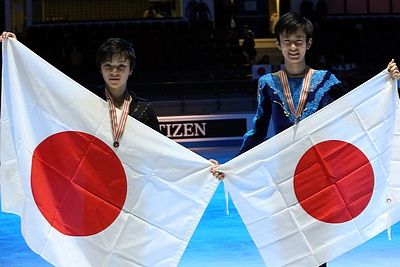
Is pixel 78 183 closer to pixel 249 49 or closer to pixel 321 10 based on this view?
pixel 249 49

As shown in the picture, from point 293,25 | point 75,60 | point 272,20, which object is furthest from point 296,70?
point 272,20

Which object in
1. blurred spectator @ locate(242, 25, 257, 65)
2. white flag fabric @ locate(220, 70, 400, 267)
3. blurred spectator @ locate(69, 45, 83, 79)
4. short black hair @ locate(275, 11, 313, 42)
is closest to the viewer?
short black hair @ locate(275, 11, 313, 42)

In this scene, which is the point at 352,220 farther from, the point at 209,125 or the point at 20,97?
the point at 209,125

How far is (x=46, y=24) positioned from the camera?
17.8 meters

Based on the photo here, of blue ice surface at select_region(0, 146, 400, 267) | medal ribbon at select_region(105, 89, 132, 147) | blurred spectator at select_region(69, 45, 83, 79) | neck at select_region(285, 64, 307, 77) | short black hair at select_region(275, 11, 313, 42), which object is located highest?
blurred spectator at select_region(69, 45, 83, 79)

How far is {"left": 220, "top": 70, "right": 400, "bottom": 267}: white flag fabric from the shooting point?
10.6 ft

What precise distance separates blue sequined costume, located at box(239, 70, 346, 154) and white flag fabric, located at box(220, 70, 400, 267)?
0.16 ft

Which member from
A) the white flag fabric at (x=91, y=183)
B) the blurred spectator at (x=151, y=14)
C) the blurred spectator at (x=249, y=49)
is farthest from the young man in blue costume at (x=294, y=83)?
the blurred spectator at (x=151, y=14)

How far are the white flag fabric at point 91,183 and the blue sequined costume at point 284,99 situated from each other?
375 millimetres

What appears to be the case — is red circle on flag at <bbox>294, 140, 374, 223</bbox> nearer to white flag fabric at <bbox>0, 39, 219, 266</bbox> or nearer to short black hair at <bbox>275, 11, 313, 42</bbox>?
white flag fabric at <bbox>0, 39, 219, 266</bbox>

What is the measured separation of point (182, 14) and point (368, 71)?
5.09 meters

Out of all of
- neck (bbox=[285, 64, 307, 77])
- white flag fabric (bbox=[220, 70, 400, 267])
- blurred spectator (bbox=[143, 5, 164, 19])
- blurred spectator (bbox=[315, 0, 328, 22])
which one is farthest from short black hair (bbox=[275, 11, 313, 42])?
blurred spectator (bbox=[143, 5, 164, 19])

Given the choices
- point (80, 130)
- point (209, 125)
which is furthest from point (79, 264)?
point (209, 125)

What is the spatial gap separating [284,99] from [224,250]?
2128 mm
